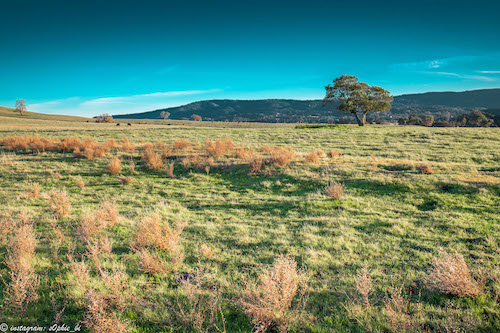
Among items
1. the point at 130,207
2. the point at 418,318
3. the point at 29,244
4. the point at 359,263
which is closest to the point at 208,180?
the point at 130,207

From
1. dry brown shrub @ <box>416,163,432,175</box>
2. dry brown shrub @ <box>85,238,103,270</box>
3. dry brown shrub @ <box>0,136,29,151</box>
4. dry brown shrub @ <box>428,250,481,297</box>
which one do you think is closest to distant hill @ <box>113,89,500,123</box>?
dry brown shrub @ <box>0,136,29,151</box>

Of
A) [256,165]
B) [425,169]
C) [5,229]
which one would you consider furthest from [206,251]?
[425,169]

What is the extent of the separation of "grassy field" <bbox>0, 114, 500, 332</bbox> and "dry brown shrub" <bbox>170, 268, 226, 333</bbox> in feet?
0.10

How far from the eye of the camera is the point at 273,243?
19.6 feet

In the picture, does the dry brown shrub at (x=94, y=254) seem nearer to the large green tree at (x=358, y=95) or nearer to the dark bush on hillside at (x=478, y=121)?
the large green tree at (x=358, y=95)

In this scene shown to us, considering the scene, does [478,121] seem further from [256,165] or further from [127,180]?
[127,180]

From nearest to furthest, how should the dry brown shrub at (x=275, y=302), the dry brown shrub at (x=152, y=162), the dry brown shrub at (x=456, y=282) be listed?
the dry brown shrub at (x=275, y=302)
the dry brown shrub at (x=456, y=282)
the dry brown shrub at (x=152, y=162)

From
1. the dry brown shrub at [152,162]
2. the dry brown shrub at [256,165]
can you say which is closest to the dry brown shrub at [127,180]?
the dry brown shrub at [152,162]

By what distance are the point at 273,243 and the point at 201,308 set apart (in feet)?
8.95

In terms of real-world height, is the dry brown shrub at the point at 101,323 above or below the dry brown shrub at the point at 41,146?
below

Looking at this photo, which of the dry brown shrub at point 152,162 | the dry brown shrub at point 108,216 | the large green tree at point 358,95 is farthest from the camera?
the large green tree at point 358,95

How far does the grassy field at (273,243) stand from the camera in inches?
141

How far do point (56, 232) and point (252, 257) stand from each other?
16.6 ft

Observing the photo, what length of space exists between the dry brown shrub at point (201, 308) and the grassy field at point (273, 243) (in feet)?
0.10
